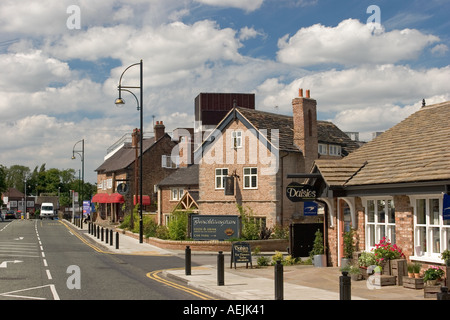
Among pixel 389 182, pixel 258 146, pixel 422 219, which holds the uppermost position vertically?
pixel 258 146

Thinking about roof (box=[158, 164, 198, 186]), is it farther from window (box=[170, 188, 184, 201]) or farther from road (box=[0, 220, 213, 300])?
road (box=[0, 220, 213, 300])

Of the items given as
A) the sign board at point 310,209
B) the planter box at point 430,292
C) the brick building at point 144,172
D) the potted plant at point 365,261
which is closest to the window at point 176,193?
the brick building at point 144,172

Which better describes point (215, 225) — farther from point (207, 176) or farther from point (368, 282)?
point (368, 282)

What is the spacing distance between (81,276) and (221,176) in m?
21.6

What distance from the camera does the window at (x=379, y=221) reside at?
683 inches

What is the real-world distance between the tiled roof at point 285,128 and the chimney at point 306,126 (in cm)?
67

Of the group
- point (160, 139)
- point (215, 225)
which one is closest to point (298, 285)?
point (215, 225)

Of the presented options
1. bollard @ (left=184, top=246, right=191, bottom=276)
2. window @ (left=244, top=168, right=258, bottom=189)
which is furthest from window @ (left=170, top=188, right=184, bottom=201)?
bollard @ (left=184, top=246, right=191, bottom=276)

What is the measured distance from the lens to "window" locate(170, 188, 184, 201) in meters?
50.5

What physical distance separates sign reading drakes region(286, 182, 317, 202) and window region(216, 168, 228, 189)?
1855 centimetres

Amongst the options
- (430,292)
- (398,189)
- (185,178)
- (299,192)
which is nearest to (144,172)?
(185,178)

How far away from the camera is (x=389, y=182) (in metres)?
16.2

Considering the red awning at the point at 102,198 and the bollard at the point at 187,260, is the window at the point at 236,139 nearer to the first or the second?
the bollard at the point at 187,260

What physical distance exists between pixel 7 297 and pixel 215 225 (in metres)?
16.9
